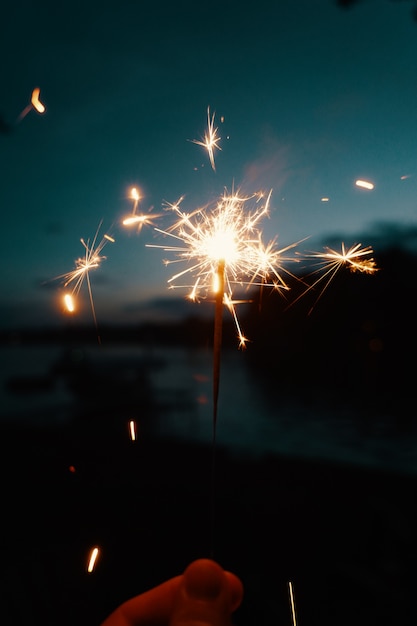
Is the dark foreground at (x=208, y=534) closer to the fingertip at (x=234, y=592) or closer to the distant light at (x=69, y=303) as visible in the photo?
the fingertip at (x=234, y=592)

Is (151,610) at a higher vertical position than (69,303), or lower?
lower

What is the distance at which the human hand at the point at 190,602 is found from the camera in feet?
3.37

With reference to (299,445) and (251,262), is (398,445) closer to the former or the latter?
(299,445)

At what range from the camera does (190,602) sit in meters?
1.05

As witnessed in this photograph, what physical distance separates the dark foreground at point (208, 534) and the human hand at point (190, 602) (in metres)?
0.24

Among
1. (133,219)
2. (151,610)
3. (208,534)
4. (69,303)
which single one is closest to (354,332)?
(208,534)

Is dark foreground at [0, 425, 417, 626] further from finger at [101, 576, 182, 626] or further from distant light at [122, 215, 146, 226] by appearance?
distant light at [122, 215, 146, 226]

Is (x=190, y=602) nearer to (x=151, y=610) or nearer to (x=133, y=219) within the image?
(x=151, y=610)

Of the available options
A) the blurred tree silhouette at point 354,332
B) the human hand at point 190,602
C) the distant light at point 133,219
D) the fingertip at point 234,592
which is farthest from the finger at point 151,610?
the distant light at point 133,219

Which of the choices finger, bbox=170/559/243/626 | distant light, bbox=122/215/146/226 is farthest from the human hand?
distant light, bbox=122/215/146/226

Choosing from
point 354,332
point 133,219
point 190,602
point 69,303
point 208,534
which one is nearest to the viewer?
point 190,602

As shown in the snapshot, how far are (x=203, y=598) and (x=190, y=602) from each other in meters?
0.04

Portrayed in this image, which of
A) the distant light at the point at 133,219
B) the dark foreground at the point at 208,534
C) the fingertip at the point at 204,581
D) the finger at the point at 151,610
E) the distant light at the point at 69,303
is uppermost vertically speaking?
the distant light at the point at 133,219

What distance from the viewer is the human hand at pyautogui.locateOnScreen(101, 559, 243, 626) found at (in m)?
1.03
